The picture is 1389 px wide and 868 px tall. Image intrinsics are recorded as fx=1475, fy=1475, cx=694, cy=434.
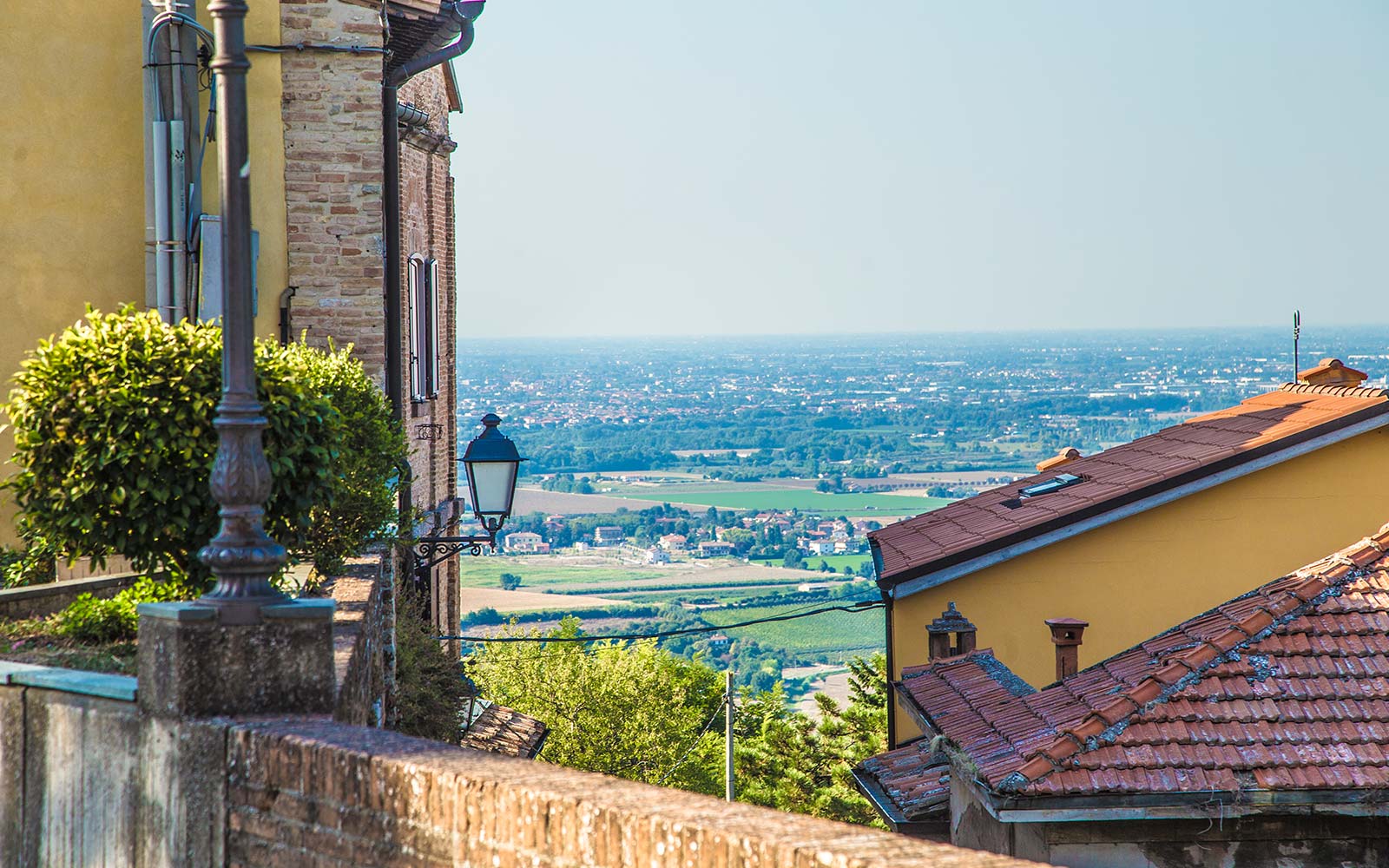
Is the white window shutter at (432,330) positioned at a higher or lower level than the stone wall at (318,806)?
higher

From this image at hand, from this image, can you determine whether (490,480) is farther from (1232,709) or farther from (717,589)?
(717,589)

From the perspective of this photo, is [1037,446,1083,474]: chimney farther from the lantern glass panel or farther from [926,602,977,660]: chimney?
the lantern glass panel

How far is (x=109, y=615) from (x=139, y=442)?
1.02 metres

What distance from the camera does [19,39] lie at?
444 inches

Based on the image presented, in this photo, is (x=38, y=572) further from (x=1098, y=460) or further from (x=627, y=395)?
(x=627, y=395)

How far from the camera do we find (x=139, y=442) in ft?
21.1

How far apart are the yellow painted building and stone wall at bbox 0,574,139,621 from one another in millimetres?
7717

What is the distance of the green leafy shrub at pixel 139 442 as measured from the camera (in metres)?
6.40

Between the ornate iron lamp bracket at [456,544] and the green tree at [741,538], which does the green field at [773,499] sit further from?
the ornate iron lamp bracket at [456,544]

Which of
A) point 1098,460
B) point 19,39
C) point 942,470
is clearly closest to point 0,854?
point 19,39

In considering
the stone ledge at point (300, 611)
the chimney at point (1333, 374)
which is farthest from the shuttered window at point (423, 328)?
the stone ledge at point (300, 611)

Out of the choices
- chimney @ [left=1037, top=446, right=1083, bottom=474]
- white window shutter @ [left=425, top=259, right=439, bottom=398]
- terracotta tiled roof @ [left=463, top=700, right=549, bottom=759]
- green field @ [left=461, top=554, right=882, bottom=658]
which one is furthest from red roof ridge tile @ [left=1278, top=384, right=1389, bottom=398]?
green field @ [left=461, top=554, right=882, bottom=658]

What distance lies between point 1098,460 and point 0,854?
13.4 meters

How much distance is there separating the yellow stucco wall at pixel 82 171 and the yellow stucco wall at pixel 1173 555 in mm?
7157
